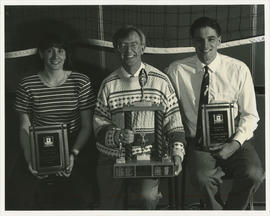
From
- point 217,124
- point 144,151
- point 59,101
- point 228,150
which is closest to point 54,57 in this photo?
point 59,101

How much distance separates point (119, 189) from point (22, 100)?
2.32ft

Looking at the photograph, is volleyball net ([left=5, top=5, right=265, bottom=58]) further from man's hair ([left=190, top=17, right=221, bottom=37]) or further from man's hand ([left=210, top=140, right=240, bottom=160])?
man's hand ([left=210, top=140, right=240, bottom=160])

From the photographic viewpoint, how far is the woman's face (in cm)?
224

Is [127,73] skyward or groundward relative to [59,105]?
skyward

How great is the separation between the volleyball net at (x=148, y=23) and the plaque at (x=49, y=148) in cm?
43

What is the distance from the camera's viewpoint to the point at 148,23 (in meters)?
2.24

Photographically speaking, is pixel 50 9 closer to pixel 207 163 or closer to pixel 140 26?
pixel 140 26

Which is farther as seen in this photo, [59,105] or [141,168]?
[59,105]

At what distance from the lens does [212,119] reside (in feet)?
7.30

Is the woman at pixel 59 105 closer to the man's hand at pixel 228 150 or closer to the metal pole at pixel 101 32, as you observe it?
the metal pole at pixel 101 32

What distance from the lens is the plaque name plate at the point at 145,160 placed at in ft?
6.99

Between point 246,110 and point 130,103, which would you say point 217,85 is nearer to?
point 246,110

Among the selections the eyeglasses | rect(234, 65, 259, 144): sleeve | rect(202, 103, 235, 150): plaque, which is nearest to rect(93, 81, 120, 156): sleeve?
the eyeglasses
